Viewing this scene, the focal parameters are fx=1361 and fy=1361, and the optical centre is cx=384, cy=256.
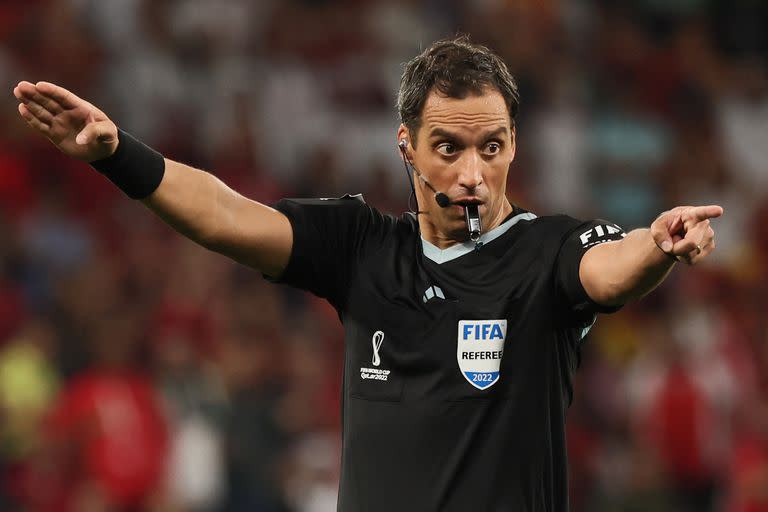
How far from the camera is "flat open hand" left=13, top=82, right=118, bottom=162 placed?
317 cm

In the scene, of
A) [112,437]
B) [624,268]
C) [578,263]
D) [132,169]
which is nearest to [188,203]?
[132,169]

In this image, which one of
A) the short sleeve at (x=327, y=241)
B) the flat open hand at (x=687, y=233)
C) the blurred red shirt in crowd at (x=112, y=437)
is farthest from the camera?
the blurred red shirt in crowd at (x=112, y=437)

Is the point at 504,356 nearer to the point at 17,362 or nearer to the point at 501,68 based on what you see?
the point at 501,68

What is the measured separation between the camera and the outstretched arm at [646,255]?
2.87 m

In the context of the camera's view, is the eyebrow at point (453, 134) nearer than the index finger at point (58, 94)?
No

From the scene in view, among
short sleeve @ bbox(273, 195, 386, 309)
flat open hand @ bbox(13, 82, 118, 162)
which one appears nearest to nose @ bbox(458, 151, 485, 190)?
short sleeve @ bbox(273, 195, 386, 309)

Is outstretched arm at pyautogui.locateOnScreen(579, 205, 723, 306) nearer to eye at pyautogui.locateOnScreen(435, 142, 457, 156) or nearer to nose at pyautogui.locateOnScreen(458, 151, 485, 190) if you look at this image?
nose at pyautogui.locateOnScreen(458, 151, 485, 190)

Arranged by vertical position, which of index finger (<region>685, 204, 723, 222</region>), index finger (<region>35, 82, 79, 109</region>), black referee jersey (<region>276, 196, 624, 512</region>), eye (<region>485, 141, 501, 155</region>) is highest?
index finger (<region>35, 82, 79, 109</region>)

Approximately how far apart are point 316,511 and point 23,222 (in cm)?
269

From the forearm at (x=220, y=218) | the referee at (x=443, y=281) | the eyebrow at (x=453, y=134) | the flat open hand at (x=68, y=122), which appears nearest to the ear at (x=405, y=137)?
the referee at (x=443, y=281)

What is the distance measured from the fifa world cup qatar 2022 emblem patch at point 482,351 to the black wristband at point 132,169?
2.75ft

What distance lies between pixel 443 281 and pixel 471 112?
1.39 ft

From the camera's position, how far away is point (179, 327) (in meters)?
7.98

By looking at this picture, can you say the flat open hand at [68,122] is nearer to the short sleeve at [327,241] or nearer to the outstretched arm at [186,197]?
the outstretched arm at [186,197]
